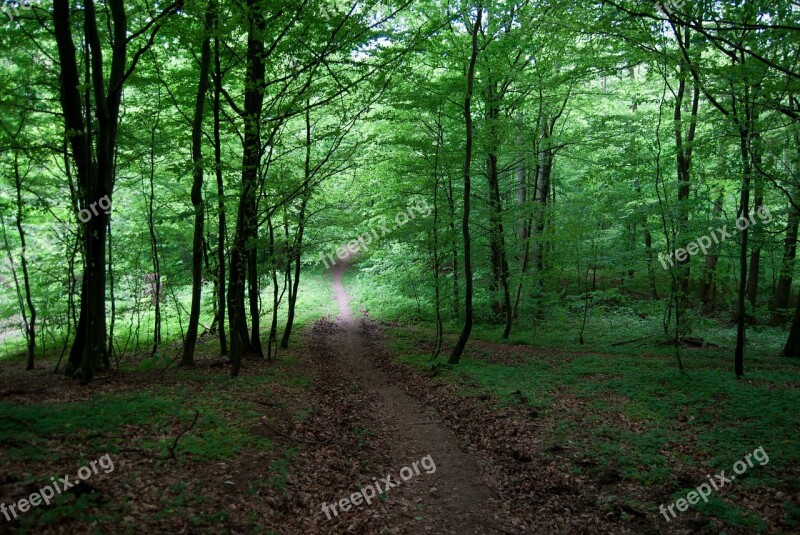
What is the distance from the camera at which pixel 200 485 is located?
487 cm

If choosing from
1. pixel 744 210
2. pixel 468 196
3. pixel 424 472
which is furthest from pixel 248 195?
pixel 744 210

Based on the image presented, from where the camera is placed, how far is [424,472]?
6.50 metres

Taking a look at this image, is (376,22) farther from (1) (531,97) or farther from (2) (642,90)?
(2) (642,90)

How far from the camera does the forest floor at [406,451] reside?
4.52 meters

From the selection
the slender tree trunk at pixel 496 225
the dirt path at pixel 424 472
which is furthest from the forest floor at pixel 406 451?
the slender tree trunk at pixel 496 225

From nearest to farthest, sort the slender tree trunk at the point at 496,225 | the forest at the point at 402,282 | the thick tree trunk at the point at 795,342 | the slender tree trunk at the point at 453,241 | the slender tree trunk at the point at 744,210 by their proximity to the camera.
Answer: the forest at the point at 402,282, the slender tree trunk at the point at 744,210, the thick tree trunk at the point at 795,342, the slender tree trunk at the point at 453,241, the slender tree trunk at the point at 496,225

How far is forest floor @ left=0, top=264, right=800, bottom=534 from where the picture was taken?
452 centimetres

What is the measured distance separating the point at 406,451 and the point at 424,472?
28.6 inches

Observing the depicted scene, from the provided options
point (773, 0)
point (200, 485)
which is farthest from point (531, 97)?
point (200, 485)

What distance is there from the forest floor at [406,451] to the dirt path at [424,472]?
0.11ft

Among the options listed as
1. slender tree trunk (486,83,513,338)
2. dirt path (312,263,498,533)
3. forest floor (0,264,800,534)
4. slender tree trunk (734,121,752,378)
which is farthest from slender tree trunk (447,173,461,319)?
slender tree trunk (734,121,752,378)

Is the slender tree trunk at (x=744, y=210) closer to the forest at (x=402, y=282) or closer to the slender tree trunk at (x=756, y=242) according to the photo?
the forest at (x=402, y=282)

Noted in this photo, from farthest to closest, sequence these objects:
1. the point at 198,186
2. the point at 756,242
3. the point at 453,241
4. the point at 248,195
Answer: the point at 453,241, the point at 756,242, the point at 198,186, the point at 248,195

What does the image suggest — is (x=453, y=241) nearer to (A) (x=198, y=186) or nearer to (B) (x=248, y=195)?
(B) (x=248, y=195)
